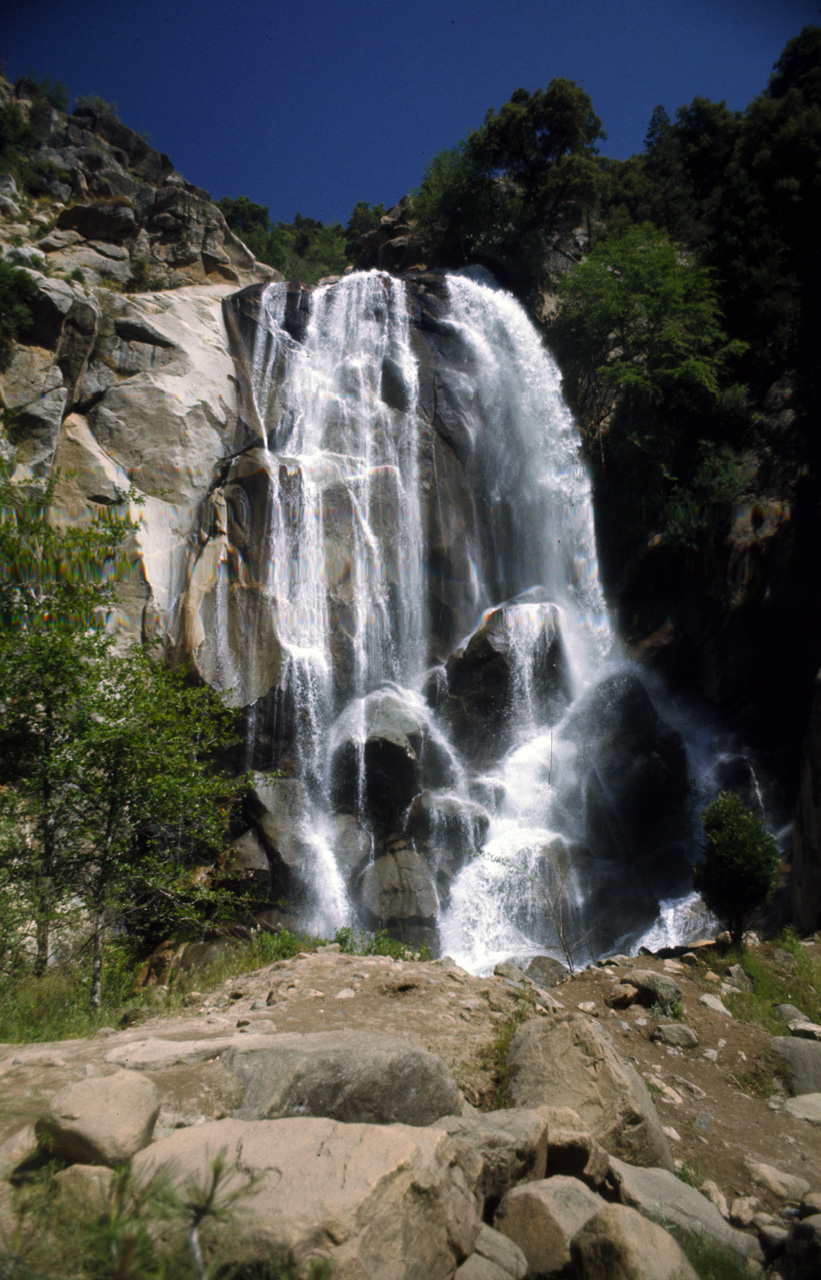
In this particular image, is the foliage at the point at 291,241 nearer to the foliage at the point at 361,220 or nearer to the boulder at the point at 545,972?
the foliage at the point at 361,220

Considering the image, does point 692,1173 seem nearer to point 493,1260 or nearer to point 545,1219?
point 545,1219

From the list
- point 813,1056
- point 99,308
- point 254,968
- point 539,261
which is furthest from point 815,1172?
point 539,261

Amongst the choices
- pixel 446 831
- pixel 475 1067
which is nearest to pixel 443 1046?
pixel 475 1067

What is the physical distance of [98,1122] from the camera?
199 cm

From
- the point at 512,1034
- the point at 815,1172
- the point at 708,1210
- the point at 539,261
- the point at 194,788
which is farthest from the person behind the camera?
the point at 539,261

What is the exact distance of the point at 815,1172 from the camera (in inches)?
146

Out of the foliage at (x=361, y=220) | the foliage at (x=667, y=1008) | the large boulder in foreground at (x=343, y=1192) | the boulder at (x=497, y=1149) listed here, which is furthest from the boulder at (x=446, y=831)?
the foliage at (x=361, y=220)

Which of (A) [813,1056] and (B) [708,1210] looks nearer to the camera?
(B) [708,1210]

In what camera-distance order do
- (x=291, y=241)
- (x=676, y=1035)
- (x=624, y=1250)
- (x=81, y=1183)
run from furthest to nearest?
1. (x=291, y=241)
2. (x=676, y=1035)
3. (x=624, y=1250)
4. (x=81, y=1183)

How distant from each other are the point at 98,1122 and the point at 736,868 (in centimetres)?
801

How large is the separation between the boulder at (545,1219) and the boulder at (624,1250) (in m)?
0.07

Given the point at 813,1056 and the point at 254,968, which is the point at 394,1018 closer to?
the point at 254,968

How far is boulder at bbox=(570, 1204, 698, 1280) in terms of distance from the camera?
2125 mm

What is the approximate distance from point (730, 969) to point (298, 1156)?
6.78 meters
